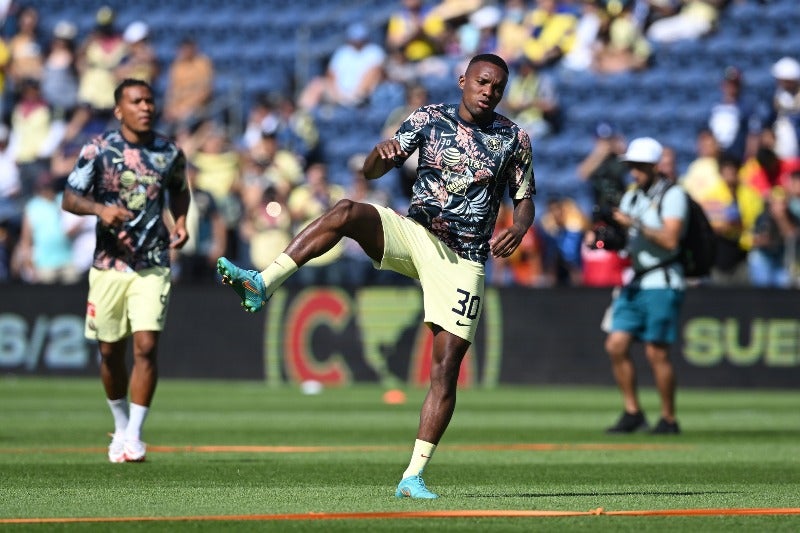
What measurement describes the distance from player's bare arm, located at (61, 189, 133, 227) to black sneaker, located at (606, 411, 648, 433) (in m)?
5.51

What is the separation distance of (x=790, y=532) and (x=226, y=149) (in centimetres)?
1946

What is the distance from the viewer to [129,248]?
11.6 meters

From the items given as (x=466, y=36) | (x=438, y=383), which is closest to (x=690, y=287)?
(x=466, y=36)

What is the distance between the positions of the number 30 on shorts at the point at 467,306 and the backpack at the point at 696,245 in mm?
6391

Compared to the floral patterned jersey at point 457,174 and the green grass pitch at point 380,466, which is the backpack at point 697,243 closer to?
the green grass pitch at point 380,466

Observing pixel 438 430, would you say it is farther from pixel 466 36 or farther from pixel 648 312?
pixel 466 36

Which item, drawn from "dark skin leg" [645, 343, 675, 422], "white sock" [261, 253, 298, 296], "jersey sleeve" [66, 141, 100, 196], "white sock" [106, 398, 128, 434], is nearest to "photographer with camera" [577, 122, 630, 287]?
"dark skin leg" [645, 343, 675, 422]

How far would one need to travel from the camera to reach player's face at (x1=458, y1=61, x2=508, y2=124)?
29.6ft

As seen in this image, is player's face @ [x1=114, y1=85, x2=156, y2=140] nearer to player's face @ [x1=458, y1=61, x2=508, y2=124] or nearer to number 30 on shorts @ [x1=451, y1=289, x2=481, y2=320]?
player's face @ [x1=458, y1=61, x2=508, y2=124]

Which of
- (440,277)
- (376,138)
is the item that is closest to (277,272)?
(440,277)

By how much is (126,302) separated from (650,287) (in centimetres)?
552

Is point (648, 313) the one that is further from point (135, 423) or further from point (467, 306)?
point (467, 306)

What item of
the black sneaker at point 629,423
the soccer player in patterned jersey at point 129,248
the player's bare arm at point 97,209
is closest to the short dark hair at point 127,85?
the soccer player in patterned jersey at point 129,248

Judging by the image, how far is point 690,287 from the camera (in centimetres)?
2072
